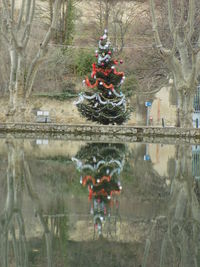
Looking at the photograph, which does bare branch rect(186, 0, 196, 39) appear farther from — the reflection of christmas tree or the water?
the water

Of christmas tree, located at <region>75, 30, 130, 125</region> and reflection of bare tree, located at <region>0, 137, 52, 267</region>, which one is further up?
christmas tree, located at <region>75, 30, 130, 125</region>

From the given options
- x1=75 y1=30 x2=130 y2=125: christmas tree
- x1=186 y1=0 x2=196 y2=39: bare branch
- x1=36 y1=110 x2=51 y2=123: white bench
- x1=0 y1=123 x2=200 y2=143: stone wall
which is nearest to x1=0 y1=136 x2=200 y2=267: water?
x1=186 y1=0 x2=196 y2=39: bare branch

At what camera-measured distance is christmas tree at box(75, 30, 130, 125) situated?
27.5 metres

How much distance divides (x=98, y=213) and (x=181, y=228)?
1300 mm

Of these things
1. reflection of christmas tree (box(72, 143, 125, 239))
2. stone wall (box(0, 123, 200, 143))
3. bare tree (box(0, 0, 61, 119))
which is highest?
bare tree (box(0, 0, 61, 119))

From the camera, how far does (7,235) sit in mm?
6297

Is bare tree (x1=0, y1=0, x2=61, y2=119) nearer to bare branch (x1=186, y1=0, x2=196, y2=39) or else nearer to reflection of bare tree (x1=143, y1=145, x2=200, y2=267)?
bare branch (x1=186, y1=0, x2=196, y2=39)

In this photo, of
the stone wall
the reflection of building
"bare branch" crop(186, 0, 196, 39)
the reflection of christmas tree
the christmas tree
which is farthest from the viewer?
the christmas tree

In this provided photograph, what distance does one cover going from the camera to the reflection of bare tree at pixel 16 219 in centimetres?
557

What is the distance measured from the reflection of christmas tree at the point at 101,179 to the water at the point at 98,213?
0.01 meters

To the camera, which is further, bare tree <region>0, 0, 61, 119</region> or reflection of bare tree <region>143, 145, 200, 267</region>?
bare tree <region>0, 0, 61, 119</region>

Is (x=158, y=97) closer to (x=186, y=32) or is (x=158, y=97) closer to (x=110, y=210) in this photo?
(x=186, y=32)

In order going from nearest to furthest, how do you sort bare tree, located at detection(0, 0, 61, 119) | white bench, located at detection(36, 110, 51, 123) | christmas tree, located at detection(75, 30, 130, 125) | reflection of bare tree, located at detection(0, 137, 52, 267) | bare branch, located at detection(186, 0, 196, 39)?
reflection of bare tree, located at detection(0, 137, 52, 267) < bare branch, located at detection(186, 0, 196, 39) < christmas tree, located at detection(75, 30, 130, 125) < bare tree, located at detection(0, 0, 61, 119) < white bench, located at detection(36, 110, 51, 123)

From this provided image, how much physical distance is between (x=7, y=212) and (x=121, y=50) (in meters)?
36.1
